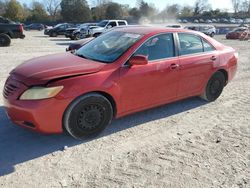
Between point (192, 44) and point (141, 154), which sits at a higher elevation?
point (192, 44)

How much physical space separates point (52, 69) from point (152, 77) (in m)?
1.61

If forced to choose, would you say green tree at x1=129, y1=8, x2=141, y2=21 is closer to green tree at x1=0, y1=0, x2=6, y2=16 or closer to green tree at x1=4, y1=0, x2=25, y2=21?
green tree at x1=4, y1=0, x2=25, y2=21

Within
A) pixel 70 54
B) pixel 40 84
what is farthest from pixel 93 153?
pixel 70 54

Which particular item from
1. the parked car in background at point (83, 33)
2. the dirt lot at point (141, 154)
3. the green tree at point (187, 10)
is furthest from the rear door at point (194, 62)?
the green tree at point (187, 10)

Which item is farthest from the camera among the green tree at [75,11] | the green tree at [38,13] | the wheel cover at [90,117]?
the green tree at [38,13]

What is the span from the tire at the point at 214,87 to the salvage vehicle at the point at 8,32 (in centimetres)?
1467

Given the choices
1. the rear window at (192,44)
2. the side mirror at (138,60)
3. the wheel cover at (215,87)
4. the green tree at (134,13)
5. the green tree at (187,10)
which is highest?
the green tree at (187,10)

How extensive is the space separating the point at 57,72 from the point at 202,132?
7.98 feet

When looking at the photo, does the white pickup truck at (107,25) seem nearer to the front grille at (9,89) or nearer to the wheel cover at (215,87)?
Answer: the wheel cover at (215,87)

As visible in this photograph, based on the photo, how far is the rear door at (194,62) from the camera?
539 centimetres

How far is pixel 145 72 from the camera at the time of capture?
4.74 m

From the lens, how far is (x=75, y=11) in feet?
249

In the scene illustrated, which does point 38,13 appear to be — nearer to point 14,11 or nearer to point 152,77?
point 14,11

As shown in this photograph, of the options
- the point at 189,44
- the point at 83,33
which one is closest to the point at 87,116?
the point at 189,44
